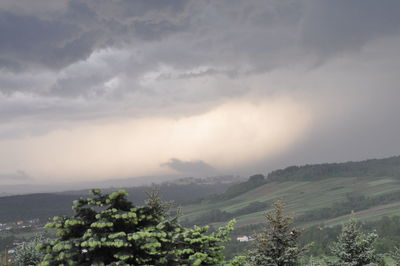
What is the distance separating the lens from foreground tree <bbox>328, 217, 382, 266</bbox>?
3325 centimetres

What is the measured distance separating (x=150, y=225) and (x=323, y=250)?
190509 millimetres

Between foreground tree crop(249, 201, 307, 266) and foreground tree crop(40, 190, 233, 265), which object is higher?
foreground tree crop(40, 190, 233, 265)

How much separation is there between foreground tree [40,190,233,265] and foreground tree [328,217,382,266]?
2041cm

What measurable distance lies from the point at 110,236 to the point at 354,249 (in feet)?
83.8

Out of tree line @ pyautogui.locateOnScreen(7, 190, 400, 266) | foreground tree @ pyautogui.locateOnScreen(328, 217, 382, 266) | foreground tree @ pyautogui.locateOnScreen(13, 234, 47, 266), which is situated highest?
tree line @ pyautogui.locateOnScreen(7, 190, 400, 266)

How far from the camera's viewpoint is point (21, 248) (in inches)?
1592

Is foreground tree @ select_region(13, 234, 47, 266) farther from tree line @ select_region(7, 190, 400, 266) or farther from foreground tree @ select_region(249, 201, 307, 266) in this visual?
tree line @ select_region(7, 190, 400, 266)

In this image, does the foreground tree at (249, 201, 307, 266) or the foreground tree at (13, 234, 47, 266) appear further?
the foreground tree at (13, 234, 47, 266)

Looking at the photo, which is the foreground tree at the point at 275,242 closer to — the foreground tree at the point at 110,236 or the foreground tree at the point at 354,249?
the foreground tree at the point at 354,249

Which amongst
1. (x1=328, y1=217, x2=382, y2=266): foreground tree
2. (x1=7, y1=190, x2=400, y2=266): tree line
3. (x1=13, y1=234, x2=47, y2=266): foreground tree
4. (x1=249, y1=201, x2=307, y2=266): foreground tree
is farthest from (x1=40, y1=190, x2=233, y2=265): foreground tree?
(x1=13, y1=234, x2=47, y2=266): foreground tree

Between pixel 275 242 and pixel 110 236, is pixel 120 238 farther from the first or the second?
pixel 275 242

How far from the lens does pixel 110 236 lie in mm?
15297

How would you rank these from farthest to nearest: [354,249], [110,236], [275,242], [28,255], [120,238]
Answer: [28,255] → [354,249] → [275,242] → [120,238] → [110,236]

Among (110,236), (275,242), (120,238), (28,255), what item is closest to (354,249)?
(275,242)
